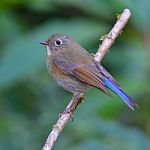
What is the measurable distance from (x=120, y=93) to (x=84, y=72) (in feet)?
1.65

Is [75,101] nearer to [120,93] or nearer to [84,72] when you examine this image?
[84,72]

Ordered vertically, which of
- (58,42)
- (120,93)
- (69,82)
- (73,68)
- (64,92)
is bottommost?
(120,93)

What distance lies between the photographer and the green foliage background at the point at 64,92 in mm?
5535

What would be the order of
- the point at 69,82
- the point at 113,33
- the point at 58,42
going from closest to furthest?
the point at 113,33 < the point at 69,82 < the point at 58,42

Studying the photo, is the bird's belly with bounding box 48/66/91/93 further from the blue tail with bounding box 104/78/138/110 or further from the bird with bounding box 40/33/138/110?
the blue tail with bounding box 104/78/138/110

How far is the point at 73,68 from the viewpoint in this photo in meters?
5.38

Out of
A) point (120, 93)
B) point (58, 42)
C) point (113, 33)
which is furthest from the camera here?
point (58, 42)

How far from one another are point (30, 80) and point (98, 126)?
1.35 m

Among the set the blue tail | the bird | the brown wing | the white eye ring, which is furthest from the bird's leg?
the white eye ring

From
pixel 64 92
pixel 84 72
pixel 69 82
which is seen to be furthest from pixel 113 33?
pixel 64 92

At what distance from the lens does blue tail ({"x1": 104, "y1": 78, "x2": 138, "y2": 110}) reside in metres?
4.73

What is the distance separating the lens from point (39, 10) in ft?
24.6

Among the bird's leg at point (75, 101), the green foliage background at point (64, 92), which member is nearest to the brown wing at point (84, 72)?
the bird's leg at point (75, 101)

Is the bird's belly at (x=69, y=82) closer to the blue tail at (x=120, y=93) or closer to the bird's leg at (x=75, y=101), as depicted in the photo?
the bird's leg at (x=75, y=101)
